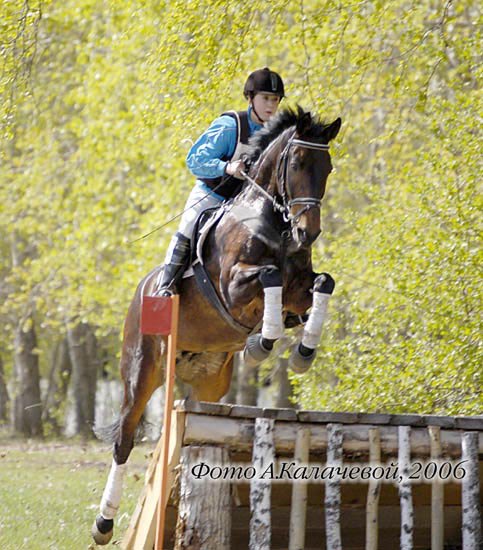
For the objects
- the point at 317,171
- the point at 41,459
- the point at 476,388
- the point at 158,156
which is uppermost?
the point at 158,156

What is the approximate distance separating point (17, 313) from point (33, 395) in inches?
99.9

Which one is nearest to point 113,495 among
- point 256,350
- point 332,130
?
point 256,350

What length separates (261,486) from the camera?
5688 millimetres

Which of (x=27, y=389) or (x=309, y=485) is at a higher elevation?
(x=27, y=389)

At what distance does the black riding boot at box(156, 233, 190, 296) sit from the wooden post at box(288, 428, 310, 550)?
2091 millimetres

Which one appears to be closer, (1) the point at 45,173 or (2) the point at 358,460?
(2) the point at 358,460

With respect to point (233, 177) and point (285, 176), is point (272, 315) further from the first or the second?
point (233, 177)

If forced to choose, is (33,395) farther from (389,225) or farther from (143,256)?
(389,225)

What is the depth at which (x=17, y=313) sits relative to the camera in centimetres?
2372

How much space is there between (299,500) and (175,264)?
2335 mm

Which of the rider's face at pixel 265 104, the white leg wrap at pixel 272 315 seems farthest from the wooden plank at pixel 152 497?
the rider's face at pixel 265 104

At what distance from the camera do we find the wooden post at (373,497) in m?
5.90

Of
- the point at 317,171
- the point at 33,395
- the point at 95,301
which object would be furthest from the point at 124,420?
the point at 33,395

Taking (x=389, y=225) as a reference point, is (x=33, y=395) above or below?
below
